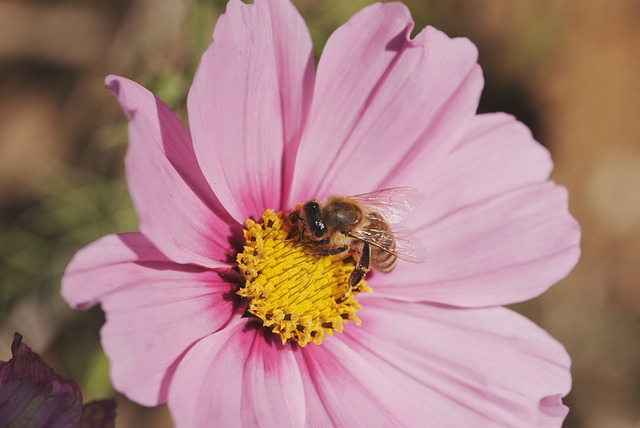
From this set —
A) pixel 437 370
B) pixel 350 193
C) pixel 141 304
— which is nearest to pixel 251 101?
pixel 350 193

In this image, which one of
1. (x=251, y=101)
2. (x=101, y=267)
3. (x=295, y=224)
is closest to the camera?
(x=101, y=267)

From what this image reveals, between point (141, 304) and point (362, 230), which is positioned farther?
point (362, 230)

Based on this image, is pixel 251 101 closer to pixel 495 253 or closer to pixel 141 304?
pixel 141 304

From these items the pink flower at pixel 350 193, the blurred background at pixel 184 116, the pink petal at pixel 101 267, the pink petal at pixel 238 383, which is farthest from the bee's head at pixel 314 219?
the blurred background at pixel 184 116

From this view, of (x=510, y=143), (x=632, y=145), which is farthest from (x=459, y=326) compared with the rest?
(x=632, y=145)

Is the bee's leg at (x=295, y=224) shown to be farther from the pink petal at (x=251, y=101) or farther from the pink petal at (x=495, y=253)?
the pink petal at (x=495, y=253)

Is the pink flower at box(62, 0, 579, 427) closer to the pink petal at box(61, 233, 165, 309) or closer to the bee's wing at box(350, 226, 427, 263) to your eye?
the pink petal at box(61, 233, 165, 309)

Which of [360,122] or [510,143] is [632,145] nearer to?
[510,143]

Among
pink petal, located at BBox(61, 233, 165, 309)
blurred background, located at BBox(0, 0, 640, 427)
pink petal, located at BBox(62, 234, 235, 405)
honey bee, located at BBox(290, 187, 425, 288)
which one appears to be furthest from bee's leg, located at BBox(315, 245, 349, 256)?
blurred background, located at BBox(0, 0, 640, 427)

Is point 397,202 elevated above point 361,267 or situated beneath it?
elevated above
